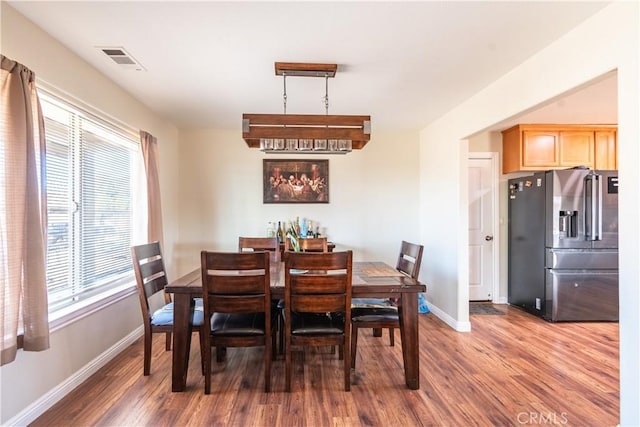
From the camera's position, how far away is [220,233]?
427 cm

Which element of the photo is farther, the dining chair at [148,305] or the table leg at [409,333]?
the dining chair at [148,305]

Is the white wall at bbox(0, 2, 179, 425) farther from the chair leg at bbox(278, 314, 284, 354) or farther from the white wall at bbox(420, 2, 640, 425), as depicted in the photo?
the white wall at bbox(420, 2, 640, 425)

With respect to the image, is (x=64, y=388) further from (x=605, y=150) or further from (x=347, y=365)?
(x=605, y=150)

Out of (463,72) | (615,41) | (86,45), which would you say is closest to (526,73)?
(463,72)

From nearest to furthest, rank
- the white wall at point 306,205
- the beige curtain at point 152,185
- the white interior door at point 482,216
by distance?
→ the beige curtain at point 152,185 < the white wall at point 306,205 < the white interior door at point 482,216

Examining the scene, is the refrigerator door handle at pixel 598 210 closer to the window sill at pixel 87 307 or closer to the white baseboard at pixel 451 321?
the white baseboard at pixel 451 321

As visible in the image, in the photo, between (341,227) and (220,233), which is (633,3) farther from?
(220,233)

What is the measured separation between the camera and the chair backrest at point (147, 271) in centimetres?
237

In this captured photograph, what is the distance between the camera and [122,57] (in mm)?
2283

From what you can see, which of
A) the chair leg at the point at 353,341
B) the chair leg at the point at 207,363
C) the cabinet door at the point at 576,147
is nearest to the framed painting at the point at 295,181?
the chair leg at the point at 353,341

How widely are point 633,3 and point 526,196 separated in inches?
110

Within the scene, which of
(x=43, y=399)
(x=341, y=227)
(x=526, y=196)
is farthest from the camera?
(x=341, y=227)

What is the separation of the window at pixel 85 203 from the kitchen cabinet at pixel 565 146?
15.2ft

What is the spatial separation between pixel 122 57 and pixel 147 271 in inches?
64.3
